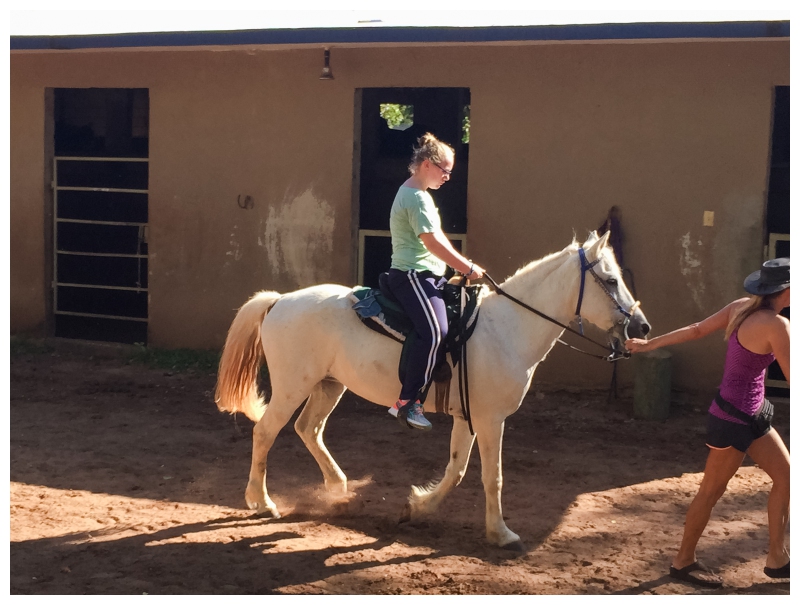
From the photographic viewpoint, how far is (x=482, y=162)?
31.0 ft

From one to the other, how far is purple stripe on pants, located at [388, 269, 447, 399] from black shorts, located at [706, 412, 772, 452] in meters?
1.59

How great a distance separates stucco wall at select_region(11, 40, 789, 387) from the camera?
873cm

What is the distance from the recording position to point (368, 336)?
5637 mm

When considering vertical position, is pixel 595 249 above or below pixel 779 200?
below

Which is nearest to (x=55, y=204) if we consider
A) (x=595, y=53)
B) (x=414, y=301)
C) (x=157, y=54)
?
(x=157, y=54)

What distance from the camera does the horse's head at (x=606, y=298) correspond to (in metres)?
5.19

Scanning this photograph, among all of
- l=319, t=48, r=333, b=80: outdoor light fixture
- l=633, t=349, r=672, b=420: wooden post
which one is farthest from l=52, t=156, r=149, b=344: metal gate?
l=633, t=349, r=672, b=420: wooden post

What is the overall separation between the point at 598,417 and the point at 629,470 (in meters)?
1.54

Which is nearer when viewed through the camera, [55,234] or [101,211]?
[55,234]

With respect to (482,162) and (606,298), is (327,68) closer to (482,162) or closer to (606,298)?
(482,162)

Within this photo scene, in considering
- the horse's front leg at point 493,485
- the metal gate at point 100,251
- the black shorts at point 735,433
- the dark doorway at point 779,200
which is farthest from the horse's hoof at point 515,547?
the metal gate at point 100,251

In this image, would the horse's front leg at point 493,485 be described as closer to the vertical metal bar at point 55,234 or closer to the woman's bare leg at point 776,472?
the woman's bare leg at point 776,472

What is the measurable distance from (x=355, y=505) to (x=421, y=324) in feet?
5.02

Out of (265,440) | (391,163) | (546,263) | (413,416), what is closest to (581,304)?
(546,263)
